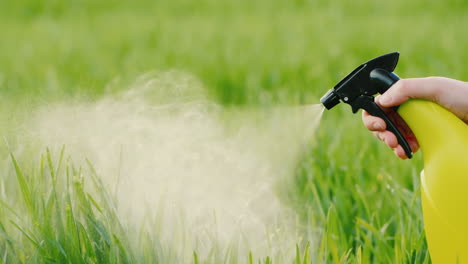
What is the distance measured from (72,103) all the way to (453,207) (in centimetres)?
127

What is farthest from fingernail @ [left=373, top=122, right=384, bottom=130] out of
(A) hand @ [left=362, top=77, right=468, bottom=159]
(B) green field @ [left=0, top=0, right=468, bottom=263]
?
(B) green field @ [left=0, top=0, right=468, bottom=263]

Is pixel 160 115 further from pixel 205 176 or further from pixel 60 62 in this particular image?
pixel 60 62

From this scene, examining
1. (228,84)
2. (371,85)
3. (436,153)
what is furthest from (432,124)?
(228,84)

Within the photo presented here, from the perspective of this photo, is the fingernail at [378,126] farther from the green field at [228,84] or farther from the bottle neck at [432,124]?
the green field at [228,84]

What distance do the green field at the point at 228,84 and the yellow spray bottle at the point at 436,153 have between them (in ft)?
0.63

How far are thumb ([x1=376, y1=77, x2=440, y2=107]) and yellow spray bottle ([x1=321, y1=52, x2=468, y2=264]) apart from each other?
0.08 feet

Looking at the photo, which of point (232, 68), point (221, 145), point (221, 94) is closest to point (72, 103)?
point (221, 145)

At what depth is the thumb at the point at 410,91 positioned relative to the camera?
4.58ft

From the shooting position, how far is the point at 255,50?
15.4ft

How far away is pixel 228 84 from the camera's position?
4012 mm

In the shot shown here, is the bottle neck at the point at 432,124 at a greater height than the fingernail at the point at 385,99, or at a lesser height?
lesser

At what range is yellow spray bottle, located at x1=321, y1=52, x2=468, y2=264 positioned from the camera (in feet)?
4.39

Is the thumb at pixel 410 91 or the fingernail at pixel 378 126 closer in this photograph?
the thumb at pixel 410 91

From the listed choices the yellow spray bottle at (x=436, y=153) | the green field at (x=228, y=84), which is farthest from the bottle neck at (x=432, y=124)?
the green field at (x=228, y=84)
